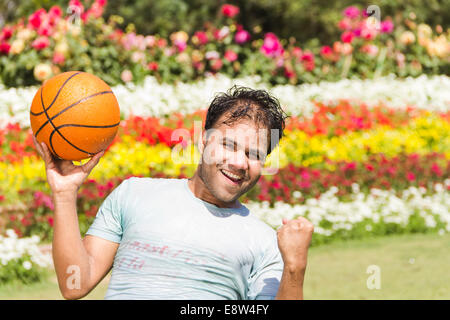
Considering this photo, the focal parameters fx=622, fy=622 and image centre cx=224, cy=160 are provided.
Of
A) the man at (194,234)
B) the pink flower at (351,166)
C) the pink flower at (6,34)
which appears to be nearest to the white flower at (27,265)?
the man at (194,234)

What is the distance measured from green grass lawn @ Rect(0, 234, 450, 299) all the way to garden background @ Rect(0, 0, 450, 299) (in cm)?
2

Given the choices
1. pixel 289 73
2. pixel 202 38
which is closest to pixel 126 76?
pixel 202 38

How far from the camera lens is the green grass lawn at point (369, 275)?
16.9 feet

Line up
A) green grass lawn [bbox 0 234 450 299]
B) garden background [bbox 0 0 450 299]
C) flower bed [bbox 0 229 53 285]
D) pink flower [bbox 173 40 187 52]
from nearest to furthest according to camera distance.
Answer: green grass lawn [bbox 0 234 450 299], flower bed [bbox 0 229 53 285], garden background [bbox 0 0 450 299], pink flower [bbox 173 40 187 52]

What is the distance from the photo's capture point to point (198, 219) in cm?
256

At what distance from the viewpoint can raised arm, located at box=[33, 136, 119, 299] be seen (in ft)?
8.13

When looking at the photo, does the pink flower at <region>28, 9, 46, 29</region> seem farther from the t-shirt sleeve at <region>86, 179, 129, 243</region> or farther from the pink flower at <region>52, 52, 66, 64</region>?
the t-shirt sleeve at <region>86, 179, 129, 243</region>

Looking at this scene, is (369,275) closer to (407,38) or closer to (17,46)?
(17,46)

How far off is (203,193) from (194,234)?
0.86ft

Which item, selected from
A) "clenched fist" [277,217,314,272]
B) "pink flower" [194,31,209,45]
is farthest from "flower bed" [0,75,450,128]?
"clenched fist" [277,217,314,272]

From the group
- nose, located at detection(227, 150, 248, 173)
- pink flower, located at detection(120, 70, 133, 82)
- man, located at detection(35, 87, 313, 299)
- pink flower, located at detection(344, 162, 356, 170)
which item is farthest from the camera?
pink flower, located at detection(120, 70, 133, 82)

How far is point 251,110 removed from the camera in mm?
2713

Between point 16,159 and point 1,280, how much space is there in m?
2.89

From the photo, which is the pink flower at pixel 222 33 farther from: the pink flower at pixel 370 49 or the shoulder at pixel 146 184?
the shoulder at pixel 146 184
